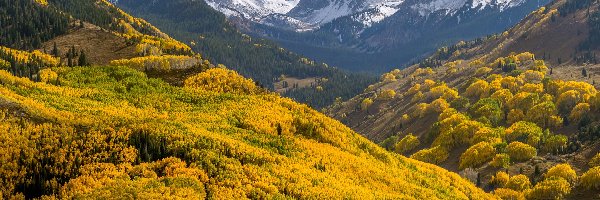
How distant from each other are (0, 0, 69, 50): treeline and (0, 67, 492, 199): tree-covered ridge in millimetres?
67362

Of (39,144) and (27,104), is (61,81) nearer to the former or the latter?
(27,104)

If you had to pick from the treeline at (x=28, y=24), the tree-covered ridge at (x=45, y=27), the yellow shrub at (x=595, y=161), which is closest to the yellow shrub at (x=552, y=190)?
the yellow shrub at (x=595, y=161)

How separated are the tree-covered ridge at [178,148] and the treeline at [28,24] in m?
67.4

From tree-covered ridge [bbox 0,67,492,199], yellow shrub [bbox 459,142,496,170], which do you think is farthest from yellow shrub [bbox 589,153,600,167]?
tree-covered ridge [bbox 0,67,492,199]

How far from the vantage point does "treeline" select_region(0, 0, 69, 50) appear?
154 metres

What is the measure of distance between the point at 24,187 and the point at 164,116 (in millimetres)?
27859

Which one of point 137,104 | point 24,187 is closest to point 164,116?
point 137,104

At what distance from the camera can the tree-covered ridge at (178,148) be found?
48.7m

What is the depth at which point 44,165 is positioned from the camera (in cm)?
4978

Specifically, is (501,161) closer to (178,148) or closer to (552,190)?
(552,190)

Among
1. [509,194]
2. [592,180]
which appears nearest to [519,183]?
[509,194]

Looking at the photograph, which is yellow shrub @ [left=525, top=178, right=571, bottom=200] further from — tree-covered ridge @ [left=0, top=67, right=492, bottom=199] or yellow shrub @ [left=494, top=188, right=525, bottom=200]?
tree-covered ridge @ [left=0, top=67, right=492, bottom=199]

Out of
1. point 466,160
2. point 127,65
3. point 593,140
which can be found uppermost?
point 127,65

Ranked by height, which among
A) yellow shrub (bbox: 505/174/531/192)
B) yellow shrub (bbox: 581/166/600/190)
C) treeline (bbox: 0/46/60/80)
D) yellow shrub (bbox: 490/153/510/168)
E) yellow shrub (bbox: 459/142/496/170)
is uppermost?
treeline (bbox: 0/46/60/80)
